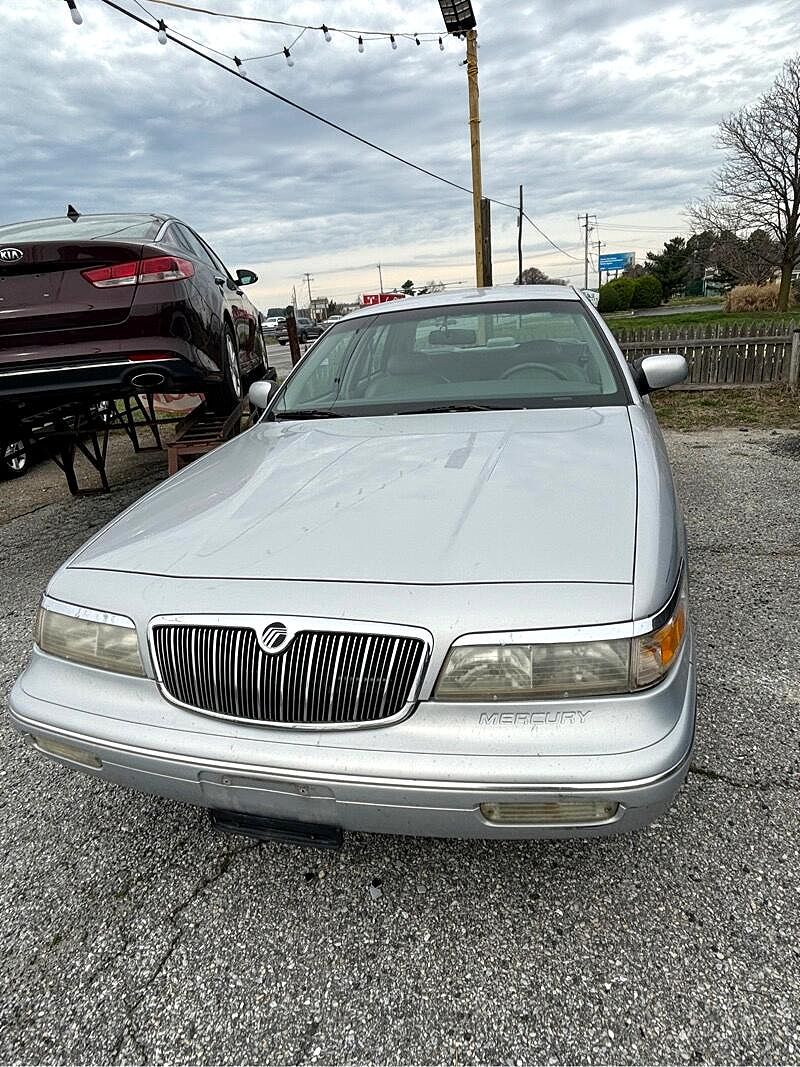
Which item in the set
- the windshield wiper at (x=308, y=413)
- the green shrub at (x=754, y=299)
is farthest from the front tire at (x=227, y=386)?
the green shrub at (x=754, y=299)

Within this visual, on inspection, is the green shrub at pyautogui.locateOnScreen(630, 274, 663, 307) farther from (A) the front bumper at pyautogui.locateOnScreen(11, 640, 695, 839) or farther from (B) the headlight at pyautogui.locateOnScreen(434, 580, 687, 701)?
(B) the headlight at pyautogui.locateOnScreen(434, 580, 687, 701)

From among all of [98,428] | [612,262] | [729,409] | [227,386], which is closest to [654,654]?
[227,386]

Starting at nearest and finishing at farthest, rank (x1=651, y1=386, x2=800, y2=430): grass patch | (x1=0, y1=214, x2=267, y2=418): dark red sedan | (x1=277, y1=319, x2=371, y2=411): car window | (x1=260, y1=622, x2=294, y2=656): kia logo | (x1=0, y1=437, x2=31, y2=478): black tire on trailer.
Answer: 1. (x1=260, y1=622, x2=294, y2=656): kia logo
2. (x1=277, y1=319, x2=371, y2=411): car window
3. (x1=0, y1=214, x2=267, y2=418): dark red sedan
4. (x1=0, y1=437, x2=31, y2=478): black tire on trailer
5. (x1=651, y1=386, x2=800, y2=430): grass patch

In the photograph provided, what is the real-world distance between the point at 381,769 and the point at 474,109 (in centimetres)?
1350

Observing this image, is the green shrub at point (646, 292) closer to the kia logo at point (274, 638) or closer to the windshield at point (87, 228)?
the windshield at point (87, 228)

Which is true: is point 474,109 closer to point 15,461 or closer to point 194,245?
point 194,245

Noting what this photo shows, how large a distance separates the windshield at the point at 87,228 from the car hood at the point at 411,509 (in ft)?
6.56

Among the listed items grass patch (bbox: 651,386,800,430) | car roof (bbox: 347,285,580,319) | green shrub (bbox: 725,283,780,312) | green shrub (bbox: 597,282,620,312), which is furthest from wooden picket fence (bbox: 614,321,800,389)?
green shrub (bbox: 597,282,620,312)

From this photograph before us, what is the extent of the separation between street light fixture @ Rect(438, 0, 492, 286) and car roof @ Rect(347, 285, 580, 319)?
973 cm

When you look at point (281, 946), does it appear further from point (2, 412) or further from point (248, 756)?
point (2, 412)

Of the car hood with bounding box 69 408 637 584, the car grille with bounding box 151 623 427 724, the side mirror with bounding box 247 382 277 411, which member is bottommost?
the car grille with bounding box 151 623 427 724

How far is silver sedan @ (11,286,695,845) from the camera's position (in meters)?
1.43

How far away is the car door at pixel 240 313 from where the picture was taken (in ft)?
18.1

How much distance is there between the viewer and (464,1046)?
1438 millimetres
